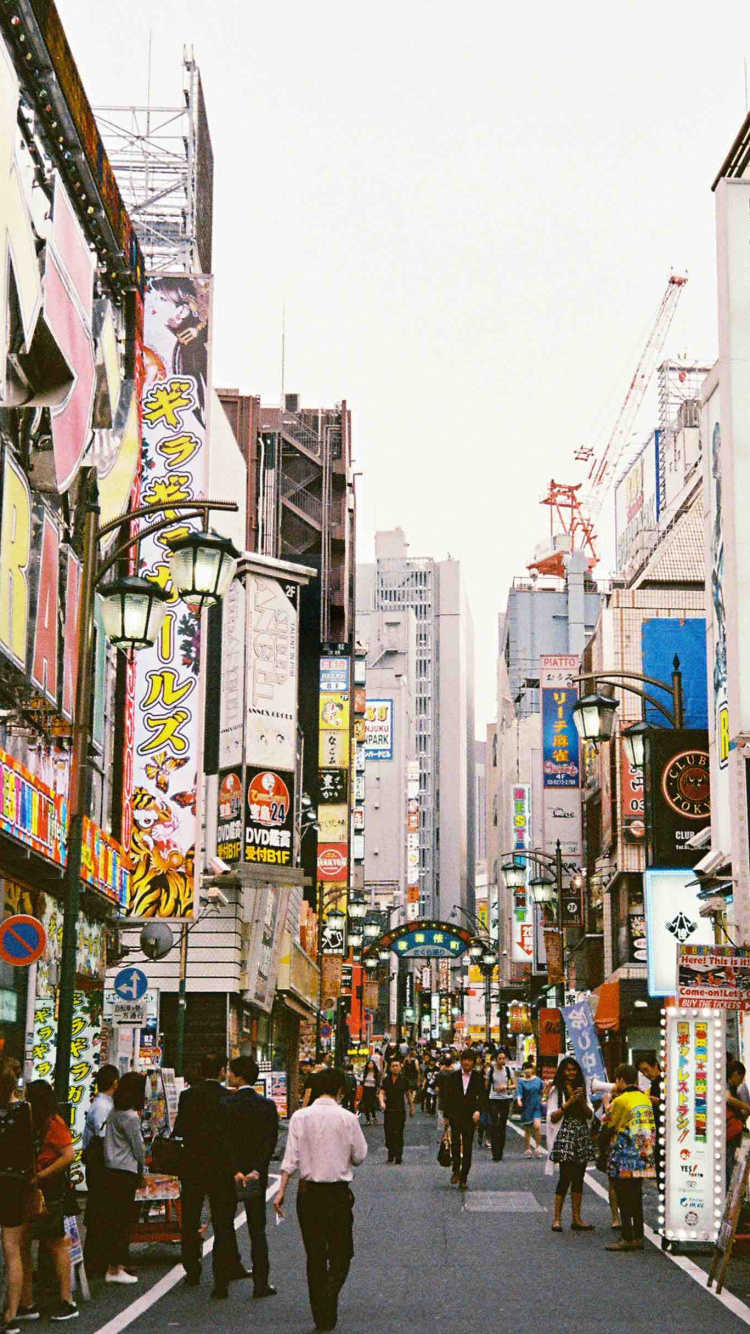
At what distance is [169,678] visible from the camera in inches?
1248

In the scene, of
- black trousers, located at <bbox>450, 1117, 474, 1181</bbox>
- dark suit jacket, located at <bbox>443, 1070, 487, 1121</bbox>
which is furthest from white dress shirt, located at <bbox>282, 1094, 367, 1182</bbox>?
dark suit jacket, located at <bbox>443, 1070, 487, 1121</bbox>

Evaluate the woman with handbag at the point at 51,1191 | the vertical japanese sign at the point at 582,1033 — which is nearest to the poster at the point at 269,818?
the vertical japanese sign at the point at 582,1033

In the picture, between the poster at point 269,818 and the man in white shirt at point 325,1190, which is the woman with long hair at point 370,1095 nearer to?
the poster at point 269,818

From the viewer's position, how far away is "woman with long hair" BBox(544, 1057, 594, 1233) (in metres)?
18.5

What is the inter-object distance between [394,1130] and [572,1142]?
45.0 feet

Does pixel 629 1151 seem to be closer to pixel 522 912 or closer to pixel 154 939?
pixel 154 939

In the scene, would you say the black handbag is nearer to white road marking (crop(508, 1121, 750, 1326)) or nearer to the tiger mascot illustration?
white road marking (crop(508, 1121, 750, 1326))

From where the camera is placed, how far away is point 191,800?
3173 centimetres

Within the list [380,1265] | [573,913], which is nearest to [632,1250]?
[380,1265]

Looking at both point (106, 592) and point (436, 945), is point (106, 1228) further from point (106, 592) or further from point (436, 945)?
point (436, 945)

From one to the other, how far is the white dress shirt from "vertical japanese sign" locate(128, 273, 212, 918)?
1970 centimetres

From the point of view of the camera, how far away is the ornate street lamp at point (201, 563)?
48.7 feet

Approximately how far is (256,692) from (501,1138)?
17.0 m

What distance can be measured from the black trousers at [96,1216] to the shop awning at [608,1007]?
44039mm
